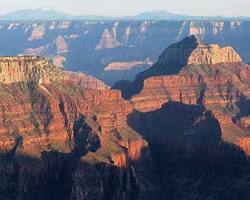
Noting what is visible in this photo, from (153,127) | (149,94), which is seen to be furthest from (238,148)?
(149,94)

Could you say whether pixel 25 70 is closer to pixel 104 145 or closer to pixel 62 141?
pixel 62 141

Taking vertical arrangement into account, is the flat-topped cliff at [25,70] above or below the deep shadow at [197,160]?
above

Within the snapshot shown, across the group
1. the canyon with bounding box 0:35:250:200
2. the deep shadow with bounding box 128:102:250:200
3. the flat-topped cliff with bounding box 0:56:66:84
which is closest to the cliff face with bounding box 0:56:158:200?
the flat-topped cliff with bounding box 0:56:66:84

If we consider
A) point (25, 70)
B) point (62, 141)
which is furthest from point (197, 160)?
point (25, 70)

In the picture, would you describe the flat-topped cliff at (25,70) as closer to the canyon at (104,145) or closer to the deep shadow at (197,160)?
the canyon at (104,145)

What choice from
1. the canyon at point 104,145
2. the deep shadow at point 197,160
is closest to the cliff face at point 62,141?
→ the canyon at point 104,145
